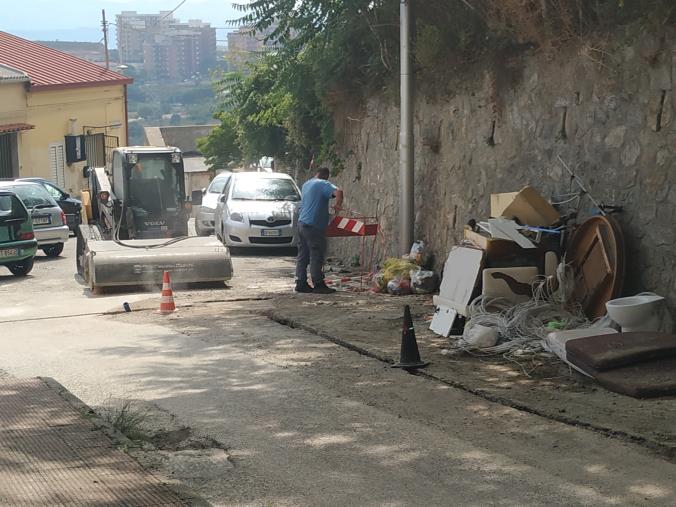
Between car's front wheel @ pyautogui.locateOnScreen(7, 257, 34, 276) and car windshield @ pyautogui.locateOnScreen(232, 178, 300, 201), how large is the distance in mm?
4977

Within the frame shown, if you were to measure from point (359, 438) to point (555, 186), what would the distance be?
603cm

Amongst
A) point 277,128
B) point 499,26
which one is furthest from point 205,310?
point 277,128

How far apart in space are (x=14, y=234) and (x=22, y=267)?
2.83ft

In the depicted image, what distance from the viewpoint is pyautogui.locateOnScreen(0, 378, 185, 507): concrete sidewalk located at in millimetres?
6137

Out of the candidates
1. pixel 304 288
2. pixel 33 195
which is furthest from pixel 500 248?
pixel 33 195

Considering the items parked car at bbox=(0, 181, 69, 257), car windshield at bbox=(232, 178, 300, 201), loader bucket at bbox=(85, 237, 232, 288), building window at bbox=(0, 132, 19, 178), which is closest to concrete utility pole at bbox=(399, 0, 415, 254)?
loader bucket at bbox=(85, 237, 232, 288)

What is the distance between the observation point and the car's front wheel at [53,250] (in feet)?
79.5

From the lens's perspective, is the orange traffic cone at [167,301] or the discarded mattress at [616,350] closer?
the discarded mattress at [616,350]

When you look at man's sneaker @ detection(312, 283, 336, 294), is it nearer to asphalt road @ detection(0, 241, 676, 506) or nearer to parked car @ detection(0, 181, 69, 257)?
asphalt road @ detection(0, 241, 676, 506)

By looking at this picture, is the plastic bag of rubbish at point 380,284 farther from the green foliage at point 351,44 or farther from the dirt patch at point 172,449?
the dirt patch at point 172,449

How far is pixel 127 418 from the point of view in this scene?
27.4ft

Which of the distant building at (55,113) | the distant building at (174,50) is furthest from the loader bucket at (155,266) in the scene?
the distant building at (174,50)

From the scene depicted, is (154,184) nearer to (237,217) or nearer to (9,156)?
(237,217)

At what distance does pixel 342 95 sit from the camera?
65.9 ft
